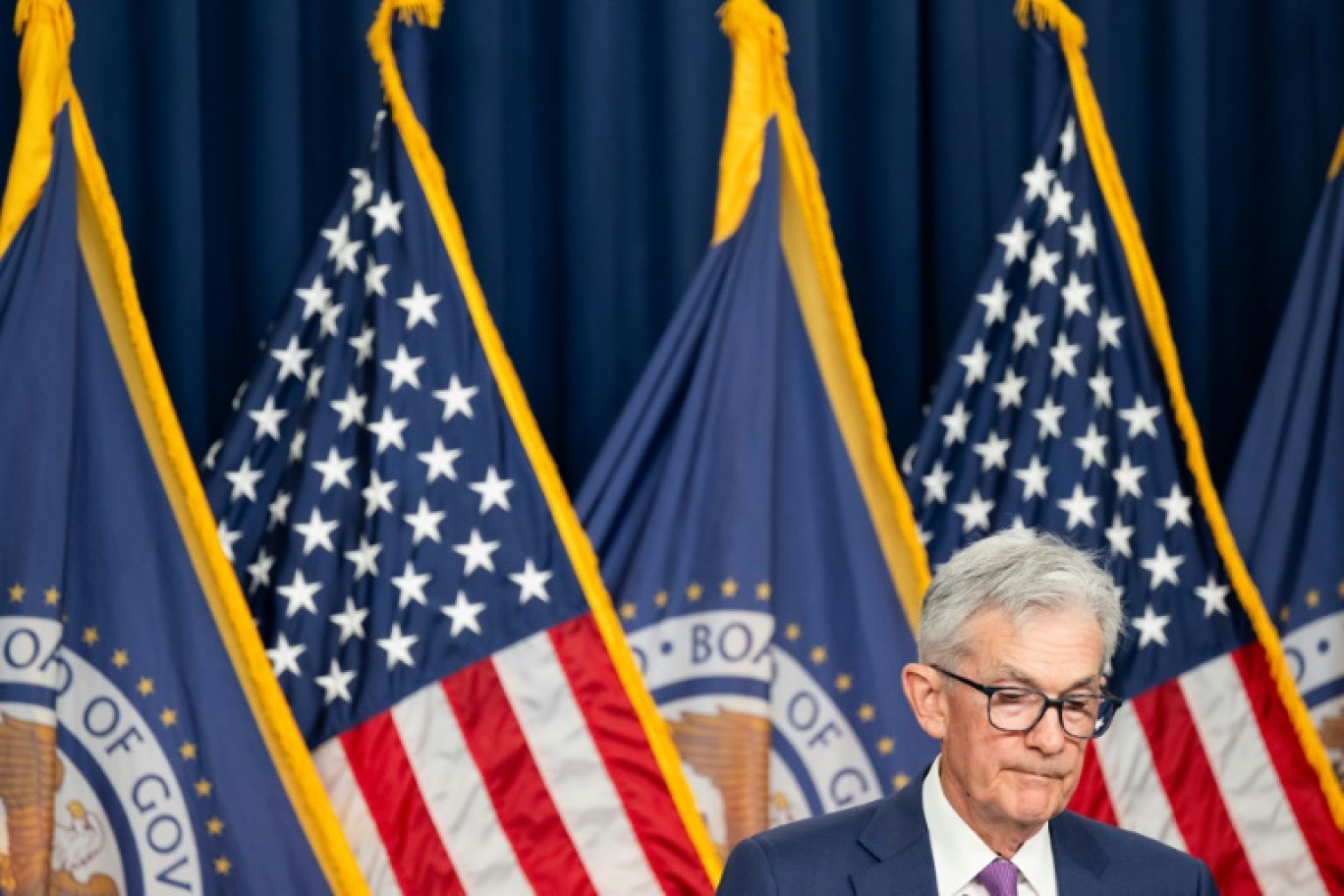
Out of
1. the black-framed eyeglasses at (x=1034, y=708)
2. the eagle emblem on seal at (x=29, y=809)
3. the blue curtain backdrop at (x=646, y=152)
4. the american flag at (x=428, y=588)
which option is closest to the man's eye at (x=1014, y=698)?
the black-framed eyeglasses at (x=1034, y=708)

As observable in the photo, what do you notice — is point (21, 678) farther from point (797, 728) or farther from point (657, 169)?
point (657, 169)

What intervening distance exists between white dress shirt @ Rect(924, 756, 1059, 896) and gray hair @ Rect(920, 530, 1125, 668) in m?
0.16

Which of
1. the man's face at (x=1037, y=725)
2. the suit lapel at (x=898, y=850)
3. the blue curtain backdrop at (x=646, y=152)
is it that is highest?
the blue curtain backdrop at (x=646, y=152)

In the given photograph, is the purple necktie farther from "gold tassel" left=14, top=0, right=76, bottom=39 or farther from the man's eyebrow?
"gold tassel" left=14, top=0, right=76, bottom=39

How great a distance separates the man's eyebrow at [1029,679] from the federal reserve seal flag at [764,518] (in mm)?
1646

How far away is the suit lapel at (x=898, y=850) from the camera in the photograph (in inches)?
76.5

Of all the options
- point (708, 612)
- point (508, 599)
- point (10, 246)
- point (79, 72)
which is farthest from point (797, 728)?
point (79, 72)

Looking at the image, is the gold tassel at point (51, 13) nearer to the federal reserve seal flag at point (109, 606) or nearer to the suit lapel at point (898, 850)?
the federal reserve seal flag at point (109, 606)

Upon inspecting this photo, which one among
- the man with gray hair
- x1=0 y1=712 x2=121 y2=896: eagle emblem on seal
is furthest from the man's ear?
x1=0 y1=712 x2=121 y2=896: eagle emblem on seal

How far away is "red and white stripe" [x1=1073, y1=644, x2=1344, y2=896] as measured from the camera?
12.1ft

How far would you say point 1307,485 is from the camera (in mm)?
4000

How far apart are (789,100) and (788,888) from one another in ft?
6.85

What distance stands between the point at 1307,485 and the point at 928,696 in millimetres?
2267

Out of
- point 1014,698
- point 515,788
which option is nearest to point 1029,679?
point 1014,698
